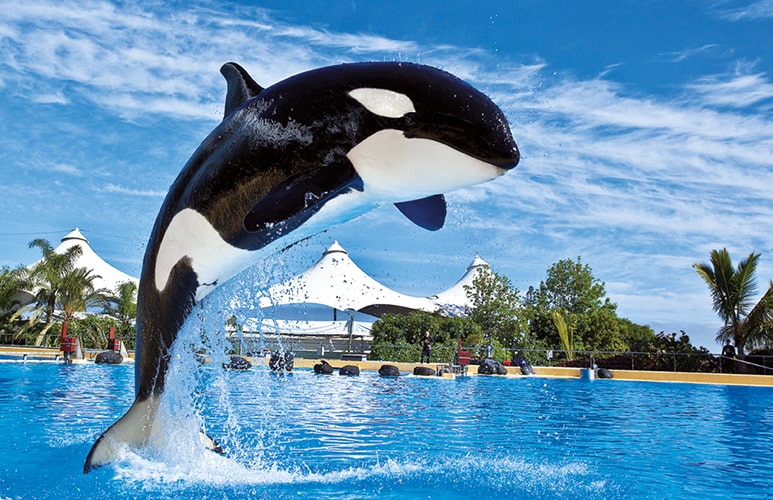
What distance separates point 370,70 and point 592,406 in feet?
31.8

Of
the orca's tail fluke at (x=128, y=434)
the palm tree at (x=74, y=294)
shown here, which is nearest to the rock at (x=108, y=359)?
the palm tree at (x=74, y=294)

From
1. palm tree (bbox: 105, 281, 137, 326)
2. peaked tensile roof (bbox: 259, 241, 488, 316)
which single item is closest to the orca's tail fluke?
palm tree (bbox: 105, 281, 137, 326)

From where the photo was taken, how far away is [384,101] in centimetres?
315

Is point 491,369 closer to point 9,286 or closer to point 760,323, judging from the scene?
point 760,323

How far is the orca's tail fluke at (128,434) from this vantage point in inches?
150

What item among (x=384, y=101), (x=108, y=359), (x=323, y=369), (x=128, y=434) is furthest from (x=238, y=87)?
(x=108, y=359)

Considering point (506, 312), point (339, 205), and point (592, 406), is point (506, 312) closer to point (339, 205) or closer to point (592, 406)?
point (592, 406)

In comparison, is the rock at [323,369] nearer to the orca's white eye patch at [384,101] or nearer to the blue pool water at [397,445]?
the blue pool water at [397,445]

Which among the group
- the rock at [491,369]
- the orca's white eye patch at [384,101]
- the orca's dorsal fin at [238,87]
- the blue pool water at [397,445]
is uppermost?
the orca's dorsal fin at [238,87]

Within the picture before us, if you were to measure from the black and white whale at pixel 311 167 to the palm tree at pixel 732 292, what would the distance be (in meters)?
19.7

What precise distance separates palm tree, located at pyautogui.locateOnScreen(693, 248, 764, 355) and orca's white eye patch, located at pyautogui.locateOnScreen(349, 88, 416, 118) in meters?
20.1

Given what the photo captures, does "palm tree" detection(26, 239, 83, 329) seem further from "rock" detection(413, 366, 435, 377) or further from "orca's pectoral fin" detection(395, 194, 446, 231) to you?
"orca's pectoral fin" detection(395, 194, 446, 231)

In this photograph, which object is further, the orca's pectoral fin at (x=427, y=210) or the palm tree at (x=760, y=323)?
the palm tree at (x=760, y=323)

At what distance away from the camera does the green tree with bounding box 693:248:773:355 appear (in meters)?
20.0
